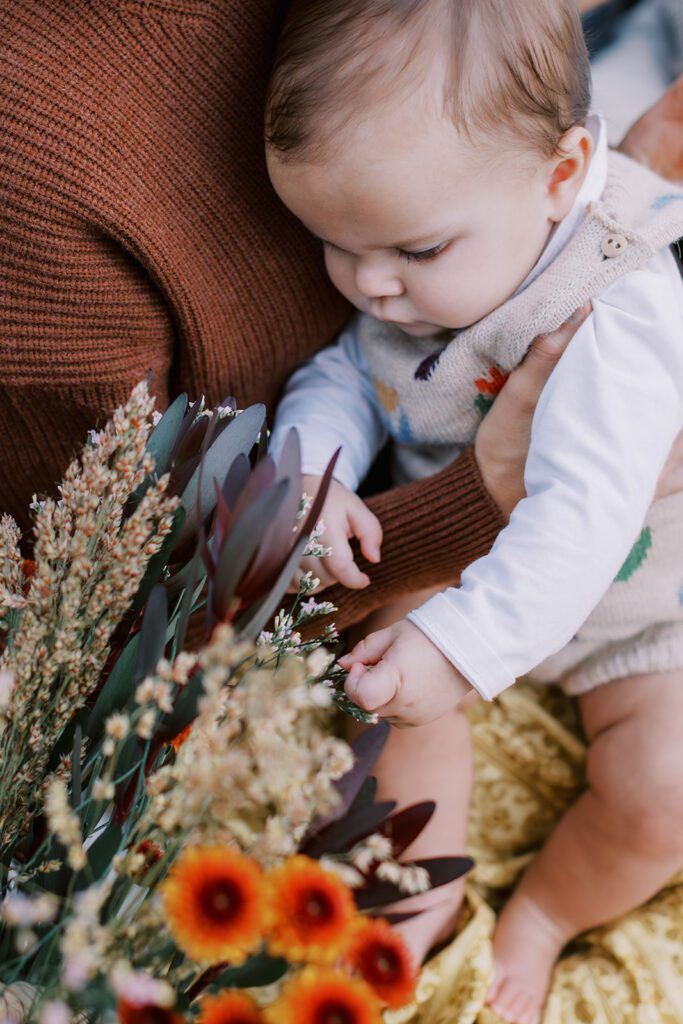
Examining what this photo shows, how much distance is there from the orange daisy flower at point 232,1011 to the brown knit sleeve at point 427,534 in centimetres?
60

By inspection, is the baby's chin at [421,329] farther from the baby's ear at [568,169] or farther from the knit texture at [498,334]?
the baby's ear at [568,169]

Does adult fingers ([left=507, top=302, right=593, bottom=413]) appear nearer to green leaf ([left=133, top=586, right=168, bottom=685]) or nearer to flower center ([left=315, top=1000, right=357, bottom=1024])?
green leaf ([left=133, top=586, right=168, bottom=685])

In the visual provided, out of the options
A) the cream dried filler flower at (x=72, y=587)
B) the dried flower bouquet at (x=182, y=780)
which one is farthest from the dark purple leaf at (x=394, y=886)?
the cream dried filler flower at (x=72, y=587)

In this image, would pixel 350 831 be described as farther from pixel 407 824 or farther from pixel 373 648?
pixel 373 648

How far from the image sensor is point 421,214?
2.73 feet

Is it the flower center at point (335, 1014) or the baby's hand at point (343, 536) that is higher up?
the flower center at point (335, 1014)

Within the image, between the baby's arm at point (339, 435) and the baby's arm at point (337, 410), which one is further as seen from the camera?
the baby's arm at point (337, 410)

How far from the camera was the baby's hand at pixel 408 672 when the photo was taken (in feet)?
2.43

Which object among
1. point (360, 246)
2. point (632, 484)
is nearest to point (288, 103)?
point (360, 246)

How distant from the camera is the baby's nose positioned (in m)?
0.90

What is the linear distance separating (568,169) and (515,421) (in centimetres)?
26

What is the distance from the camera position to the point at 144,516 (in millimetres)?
519

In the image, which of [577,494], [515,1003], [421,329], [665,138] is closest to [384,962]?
[577,494]

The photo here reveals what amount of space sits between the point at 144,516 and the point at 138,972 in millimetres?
237
